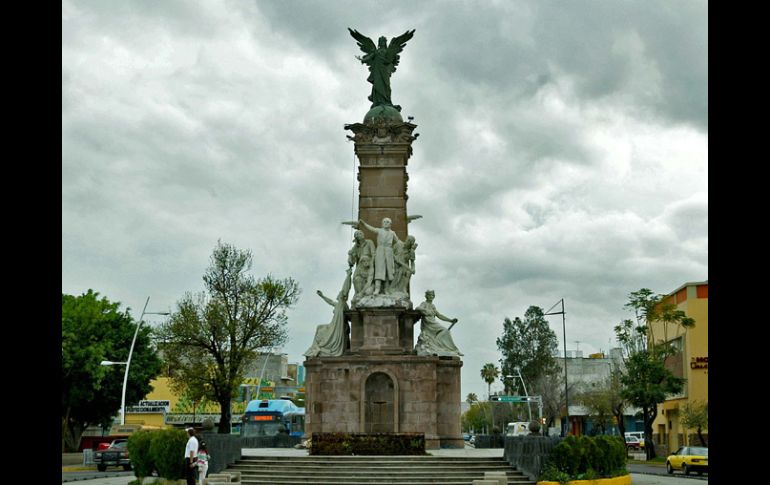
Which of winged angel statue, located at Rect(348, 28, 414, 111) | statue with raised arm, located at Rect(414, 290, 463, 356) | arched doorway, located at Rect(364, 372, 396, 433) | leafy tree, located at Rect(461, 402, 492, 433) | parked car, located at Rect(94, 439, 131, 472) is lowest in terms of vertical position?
leafy tree, located at Rect(461, 402, 492, 433)

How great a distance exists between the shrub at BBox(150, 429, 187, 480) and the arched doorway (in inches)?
379

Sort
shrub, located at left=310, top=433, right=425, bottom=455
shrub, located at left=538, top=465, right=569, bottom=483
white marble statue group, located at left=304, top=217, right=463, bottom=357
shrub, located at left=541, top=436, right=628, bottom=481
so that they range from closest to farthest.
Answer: shrub, located at left=538, top=465, right=569, bottom=483 → shrub, located at left=541, top=436, right=628, bottom=481 → shrub, located at left=310, top=433, right=425, bottom=455 → white marble statue group, located at left=304, top=217, right=463, bottom=357

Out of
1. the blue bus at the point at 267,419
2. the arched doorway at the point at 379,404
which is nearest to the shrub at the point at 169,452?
the arched doorway at the point at 379,404

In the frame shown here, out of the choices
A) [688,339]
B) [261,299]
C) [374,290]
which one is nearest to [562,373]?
[688,339]

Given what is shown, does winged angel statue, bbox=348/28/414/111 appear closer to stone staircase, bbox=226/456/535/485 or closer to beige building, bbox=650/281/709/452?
stone staircase, bbox=226/456/535/485

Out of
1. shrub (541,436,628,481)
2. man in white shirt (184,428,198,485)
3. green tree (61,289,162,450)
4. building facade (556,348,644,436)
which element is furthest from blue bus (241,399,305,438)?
building facade (556,348,644,436)

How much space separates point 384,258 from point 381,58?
8081 millimetres

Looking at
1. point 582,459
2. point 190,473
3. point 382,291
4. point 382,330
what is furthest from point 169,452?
point 382,291

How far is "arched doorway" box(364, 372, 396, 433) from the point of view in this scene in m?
30.2

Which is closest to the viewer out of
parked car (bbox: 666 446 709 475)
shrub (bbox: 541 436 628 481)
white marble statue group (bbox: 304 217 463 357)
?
shrub (bbox: 541 436 628 481)

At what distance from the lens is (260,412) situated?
4875 centimetres

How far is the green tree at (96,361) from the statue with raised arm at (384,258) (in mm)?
24720
